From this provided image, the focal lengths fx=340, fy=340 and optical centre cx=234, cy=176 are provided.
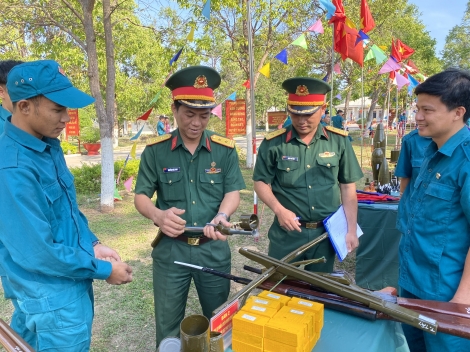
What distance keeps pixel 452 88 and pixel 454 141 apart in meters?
0.26

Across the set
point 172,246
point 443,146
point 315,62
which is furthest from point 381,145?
point 315,62

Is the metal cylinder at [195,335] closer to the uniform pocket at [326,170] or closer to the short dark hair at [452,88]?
the short dark hair at [452,88]

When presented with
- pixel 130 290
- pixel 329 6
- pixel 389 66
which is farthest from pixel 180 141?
pixel 389 66

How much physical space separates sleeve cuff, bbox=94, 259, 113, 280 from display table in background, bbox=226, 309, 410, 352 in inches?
25.3

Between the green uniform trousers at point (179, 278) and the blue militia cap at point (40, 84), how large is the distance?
1.10m

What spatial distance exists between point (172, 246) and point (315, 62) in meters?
14.5

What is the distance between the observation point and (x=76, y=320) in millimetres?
1506

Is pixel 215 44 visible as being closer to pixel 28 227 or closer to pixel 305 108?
pixel 305 108

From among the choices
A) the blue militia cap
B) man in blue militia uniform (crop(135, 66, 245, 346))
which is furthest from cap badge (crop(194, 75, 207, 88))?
the blue militia cap

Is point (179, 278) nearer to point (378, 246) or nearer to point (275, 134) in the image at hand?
point (275, 134)

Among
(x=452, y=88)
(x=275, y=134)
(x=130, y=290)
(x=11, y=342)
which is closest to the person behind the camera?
(x=11, y=342)

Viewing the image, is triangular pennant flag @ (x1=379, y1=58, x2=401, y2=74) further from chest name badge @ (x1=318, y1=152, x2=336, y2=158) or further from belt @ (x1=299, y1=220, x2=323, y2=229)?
belt @ (x1=299, y1=220, x2=323, y2=229)

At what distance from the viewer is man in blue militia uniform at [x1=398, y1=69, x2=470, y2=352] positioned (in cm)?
161

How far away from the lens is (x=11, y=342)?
1.26 metres
